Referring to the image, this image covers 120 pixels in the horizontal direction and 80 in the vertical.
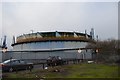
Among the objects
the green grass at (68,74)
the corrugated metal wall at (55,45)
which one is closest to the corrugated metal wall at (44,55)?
the corrugated metal wall at (55,45)

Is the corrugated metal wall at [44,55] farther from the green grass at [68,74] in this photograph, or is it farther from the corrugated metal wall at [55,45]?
the green grass at [68,74]

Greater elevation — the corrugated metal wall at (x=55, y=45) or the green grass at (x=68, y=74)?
the corrugated metal wall at (x=55, y=45)

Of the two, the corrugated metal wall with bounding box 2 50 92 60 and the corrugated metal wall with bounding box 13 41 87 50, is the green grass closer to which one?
the corrugated metal wall with bounding box 2 50 92 60

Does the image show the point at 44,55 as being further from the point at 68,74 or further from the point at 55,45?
the point at 68,74

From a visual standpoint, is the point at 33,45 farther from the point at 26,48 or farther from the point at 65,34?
the point at 65,34

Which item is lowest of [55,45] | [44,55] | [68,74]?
[68,74]

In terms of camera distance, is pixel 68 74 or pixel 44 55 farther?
pixel 44 55

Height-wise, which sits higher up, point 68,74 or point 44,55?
point 44,55

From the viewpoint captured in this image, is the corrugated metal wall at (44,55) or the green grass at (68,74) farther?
the corrugated metal wall at (44,55)

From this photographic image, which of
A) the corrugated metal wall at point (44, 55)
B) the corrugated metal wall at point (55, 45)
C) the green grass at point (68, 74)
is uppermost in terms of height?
the corrugated metal wall at point (55, 45)

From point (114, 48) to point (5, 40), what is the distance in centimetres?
5178

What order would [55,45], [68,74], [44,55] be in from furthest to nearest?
1. [55,45]
2. [44,55]
3. [68,74]

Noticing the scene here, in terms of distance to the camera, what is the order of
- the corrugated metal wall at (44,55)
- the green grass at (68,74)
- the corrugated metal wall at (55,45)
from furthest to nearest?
the corrugated metal wall at (55,45)
the corrugated metal wall at (44,55)
the green grass at (68,74)

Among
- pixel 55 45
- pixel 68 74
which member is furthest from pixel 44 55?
pixel 68 74
